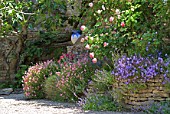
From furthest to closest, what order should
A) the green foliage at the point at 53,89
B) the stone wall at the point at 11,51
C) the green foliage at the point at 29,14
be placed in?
1. the stone wall at the point at 11,51
2. the green foliage at the point at 29,14
3. the green foliage at the point at 53,89

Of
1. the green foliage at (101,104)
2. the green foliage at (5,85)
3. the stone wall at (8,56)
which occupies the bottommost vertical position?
the green foliage at (101,104)

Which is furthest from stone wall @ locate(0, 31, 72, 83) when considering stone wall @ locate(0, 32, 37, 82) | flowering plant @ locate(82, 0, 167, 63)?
flowering plant @ locate(82, 0, 167, 63)

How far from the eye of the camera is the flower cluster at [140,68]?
5996 mm

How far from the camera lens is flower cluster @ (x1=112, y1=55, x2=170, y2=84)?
19.7 ft

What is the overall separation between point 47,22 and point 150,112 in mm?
6818

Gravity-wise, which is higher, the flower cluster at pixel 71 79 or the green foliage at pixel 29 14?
the green foliage at pixel 29 14

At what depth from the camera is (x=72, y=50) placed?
9.97 metres

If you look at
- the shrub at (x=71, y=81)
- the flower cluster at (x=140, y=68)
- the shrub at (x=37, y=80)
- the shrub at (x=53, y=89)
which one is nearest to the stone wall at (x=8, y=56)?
the shrub at (x=37, y=80)

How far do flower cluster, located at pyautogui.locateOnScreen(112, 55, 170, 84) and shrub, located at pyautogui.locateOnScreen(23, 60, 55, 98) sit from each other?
10.0 feet

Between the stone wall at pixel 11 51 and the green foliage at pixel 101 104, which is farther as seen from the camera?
the stone wall at pixel 11 51

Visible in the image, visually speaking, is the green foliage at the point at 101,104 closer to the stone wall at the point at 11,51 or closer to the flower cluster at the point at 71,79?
the flower cluster at the point at 71,79

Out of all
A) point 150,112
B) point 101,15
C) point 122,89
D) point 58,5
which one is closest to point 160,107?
point 150,112

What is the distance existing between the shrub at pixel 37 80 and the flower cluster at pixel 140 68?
10.0 feet

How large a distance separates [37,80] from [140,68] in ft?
12.3
